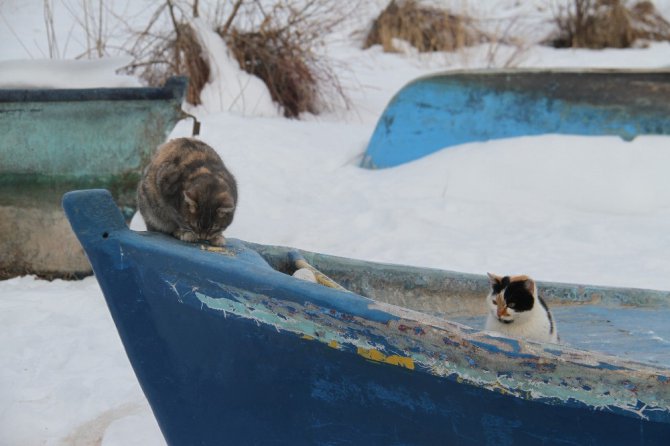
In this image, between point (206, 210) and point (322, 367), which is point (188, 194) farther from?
point (322, 367)

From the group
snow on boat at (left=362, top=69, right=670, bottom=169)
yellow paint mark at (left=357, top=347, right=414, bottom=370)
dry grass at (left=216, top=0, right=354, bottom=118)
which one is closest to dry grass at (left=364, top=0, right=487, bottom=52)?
dry grass at (left=216, top=0, right=354, bottom=118)

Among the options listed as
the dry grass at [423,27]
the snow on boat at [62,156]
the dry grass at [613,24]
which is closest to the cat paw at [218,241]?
the snow on boat at [62,156]

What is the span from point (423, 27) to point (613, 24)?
2709 millimetres

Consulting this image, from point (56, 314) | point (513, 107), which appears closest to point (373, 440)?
point (56, 314)

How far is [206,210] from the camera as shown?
9.62 ft

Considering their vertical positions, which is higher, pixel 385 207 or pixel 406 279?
pixel 406 279

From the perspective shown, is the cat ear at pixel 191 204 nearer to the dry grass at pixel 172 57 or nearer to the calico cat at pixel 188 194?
the calico cat at pixel 188 194

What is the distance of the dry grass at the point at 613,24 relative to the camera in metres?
13.1

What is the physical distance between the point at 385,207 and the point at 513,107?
154 centimetres

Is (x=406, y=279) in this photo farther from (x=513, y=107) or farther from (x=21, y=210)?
(x=513, y=107)

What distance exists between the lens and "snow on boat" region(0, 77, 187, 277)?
5.09 metres

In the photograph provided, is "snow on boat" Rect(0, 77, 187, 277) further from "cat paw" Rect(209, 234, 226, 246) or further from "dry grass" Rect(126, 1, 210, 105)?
"dry grass" Rect(126, 1, 210, 105)

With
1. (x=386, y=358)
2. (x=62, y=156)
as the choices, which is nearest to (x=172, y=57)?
(x=62, y=156)

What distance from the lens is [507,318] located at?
2920 mm
